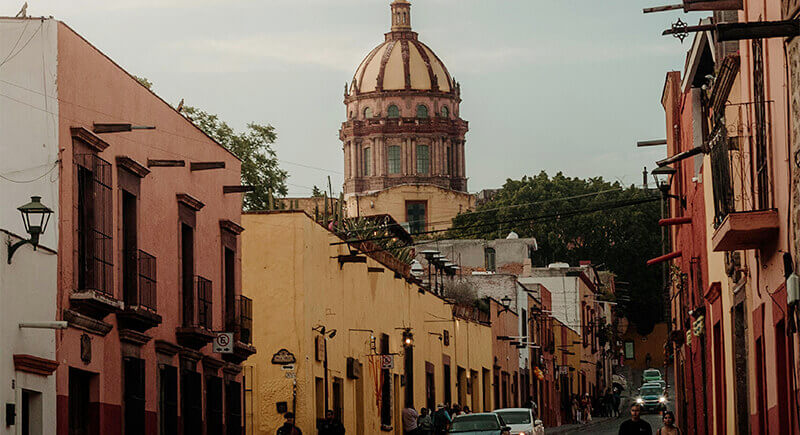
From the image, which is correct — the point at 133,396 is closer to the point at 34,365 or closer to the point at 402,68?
the point at 34,365

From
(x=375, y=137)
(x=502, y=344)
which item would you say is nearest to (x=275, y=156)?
(x=502, y=344)

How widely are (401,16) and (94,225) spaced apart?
86260mm

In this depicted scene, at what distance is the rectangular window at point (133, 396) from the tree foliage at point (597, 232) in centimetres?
7098

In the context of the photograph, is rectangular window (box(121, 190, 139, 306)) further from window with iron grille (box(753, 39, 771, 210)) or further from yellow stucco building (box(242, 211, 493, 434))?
window with iron grille (box(753, 39, 771, 210))

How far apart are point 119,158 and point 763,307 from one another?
28.9 feet

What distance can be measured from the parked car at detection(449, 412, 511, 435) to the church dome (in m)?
70.3

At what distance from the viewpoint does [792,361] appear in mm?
13383

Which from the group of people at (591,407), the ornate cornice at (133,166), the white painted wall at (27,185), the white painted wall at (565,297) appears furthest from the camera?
the white painted wall at (565,297)

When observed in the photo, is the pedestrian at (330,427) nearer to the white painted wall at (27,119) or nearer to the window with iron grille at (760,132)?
the white painted wall at (27,119)

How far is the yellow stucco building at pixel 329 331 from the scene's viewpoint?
2884 cm

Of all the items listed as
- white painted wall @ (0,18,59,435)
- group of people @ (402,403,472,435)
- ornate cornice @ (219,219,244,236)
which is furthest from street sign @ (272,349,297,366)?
white painted wall @ (0,18,59,435)

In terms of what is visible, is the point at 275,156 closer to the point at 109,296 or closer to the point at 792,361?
the point at 109,296

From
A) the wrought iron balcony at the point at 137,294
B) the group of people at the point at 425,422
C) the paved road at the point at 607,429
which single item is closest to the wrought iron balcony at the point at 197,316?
the wrought iron balcony at the point at 137,294

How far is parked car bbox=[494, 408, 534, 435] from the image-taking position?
34.2m
